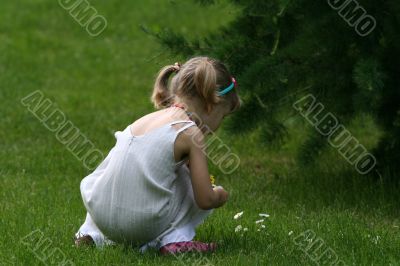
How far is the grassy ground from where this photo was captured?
465 cm

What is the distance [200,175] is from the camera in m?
4.38

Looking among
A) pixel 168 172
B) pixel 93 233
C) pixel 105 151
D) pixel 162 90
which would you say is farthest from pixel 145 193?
pixel 105 151

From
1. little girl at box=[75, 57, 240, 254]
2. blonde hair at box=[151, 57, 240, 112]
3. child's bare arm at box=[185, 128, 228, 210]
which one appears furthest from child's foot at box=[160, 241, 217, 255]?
blonde hair at box=[151, 57, 240, 112]

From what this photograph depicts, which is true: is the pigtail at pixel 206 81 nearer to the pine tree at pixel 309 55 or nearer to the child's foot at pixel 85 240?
the child's foot at pixel 85 240

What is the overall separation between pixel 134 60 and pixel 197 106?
7803mm

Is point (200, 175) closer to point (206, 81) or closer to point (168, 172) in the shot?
point (168, 172)

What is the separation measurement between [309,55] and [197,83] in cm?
180

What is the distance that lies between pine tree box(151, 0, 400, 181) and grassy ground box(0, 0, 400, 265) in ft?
0.91

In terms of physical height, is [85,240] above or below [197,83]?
below

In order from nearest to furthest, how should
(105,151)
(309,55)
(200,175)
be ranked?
(200,175) → (309,55) → (105,151)

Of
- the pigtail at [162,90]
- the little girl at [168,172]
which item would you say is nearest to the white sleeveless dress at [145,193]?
the little girl at [168,172]

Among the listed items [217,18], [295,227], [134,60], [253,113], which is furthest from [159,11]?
[295,227]

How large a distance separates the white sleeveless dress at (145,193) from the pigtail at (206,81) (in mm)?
182

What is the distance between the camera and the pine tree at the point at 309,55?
18.8 ft
